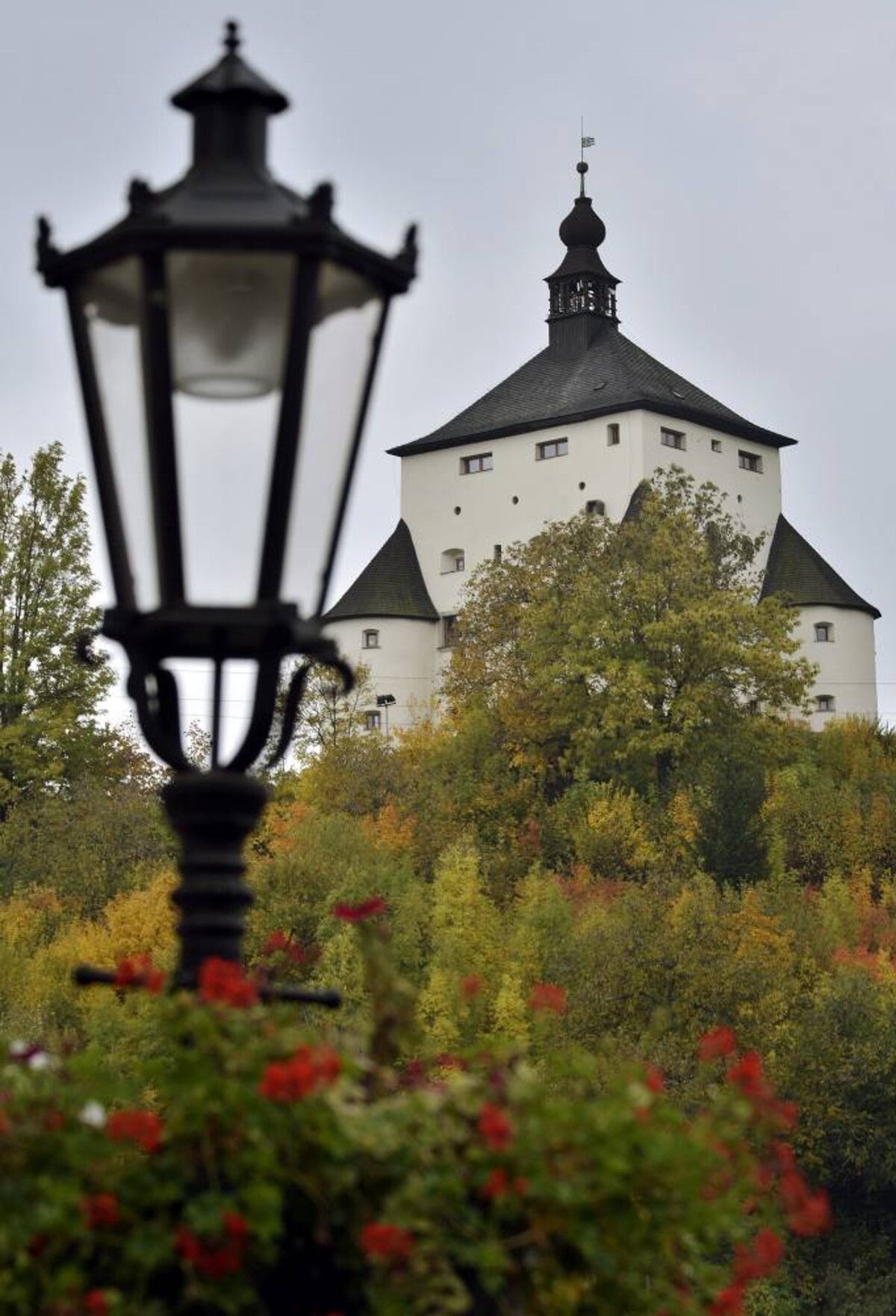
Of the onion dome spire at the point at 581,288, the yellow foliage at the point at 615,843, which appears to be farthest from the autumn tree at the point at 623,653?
the onion dome spire at the point at 581,288

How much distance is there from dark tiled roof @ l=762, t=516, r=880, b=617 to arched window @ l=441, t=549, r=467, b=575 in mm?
9886

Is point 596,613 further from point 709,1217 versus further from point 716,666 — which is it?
point 709,1217

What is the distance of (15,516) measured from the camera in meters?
81.0

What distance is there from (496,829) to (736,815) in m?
8.10

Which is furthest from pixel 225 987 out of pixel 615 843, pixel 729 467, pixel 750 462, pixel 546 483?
pixel 750 462

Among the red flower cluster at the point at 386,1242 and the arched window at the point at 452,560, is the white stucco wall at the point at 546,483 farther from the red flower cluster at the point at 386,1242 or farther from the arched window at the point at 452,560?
the red flower cluster at the point at 386,1242

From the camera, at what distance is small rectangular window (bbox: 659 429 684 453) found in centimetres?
9150

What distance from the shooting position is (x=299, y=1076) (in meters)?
5.73

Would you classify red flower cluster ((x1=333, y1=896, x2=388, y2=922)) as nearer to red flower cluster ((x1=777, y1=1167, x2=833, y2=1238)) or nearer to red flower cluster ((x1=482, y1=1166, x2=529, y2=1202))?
red flower cluster ((x1=482, y1=1166, x2=529, y2=1202))

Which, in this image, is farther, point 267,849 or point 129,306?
point 267,849

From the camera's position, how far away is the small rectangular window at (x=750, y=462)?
Result: 94.5 metres

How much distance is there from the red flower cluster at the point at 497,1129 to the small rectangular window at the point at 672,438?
86.1 m

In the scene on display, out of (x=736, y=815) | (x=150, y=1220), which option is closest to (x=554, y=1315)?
(x=150, y=1220)

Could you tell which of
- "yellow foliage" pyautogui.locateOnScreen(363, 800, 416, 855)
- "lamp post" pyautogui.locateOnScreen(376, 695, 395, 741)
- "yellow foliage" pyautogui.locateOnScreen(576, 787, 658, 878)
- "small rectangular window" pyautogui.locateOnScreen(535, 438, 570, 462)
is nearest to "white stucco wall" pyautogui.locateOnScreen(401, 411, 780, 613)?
"small rectangular window" pyautogui.locateOnScreen(535, 438, 570, 462)
